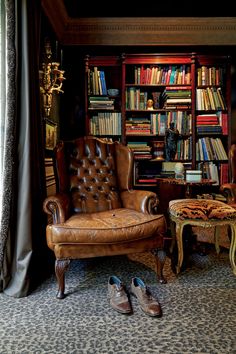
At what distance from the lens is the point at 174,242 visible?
265cm

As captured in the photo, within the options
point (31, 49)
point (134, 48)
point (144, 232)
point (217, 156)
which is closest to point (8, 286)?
point (144, 232)

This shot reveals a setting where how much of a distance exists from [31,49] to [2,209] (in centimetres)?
110

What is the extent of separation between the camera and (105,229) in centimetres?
192

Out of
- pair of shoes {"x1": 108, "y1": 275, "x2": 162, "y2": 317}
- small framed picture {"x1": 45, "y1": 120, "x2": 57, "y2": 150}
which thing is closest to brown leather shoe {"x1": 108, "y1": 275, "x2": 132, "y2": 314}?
pair of shoes {"x1": 108, "y1": 275, "x2": 162, "y2": 317}

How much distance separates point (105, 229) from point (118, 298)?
1.37 feet

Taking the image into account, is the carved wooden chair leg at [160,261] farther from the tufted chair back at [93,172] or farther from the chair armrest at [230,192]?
the chair armrest at [230,192]

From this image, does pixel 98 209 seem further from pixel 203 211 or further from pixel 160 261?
pixel 203 211

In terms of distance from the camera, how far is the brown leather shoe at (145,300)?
1.68 meters

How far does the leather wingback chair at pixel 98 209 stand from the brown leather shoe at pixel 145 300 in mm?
227

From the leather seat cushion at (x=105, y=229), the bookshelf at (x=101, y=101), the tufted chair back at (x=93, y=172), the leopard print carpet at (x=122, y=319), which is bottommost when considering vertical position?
the leopard print carpet at (x=122, y=319)

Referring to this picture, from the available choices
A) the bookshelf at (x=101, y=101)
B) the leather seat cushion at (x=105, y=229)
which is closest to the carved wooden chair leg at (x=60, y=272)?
the leather seat cushion at (x=105, y=229)

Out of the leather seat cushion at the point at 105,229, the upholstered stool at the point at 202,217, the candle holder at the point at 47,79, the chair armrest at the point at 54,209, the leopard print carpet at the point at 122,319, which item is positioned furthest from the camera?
the candle holder at the point at 47,79

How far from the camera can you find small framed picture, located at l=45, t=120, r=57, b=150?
3.05m

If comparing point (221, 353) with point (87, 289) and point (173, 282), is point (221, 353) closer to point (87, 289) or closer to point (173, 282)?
point (173, 282)
